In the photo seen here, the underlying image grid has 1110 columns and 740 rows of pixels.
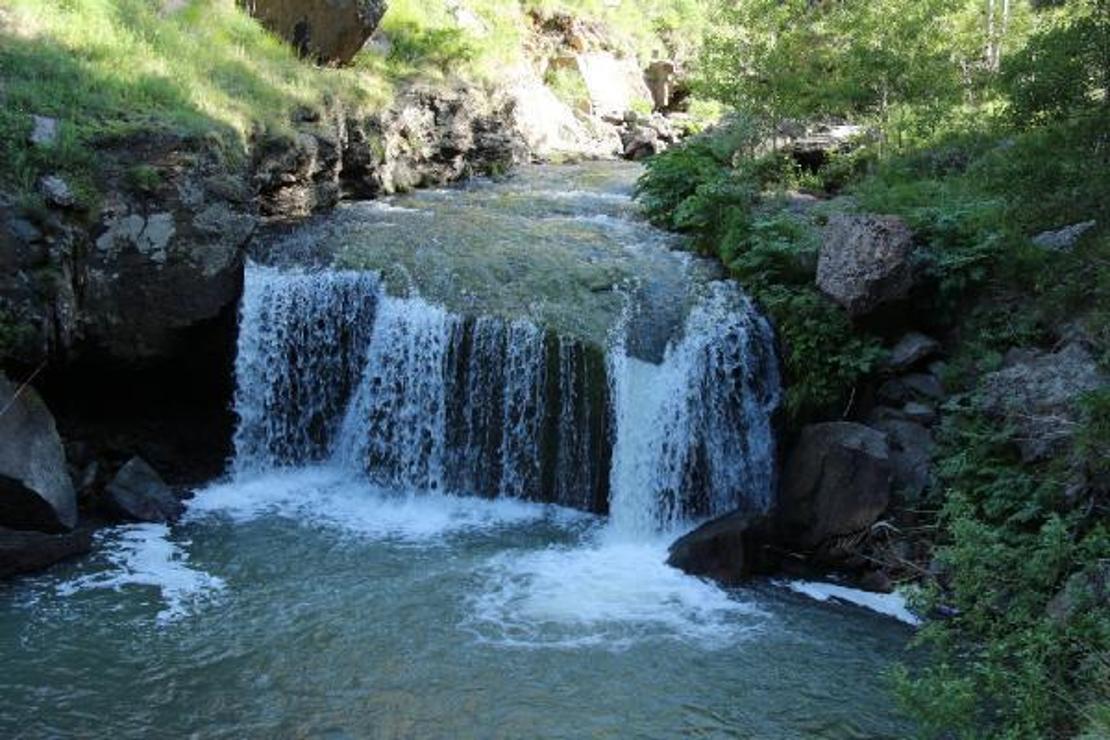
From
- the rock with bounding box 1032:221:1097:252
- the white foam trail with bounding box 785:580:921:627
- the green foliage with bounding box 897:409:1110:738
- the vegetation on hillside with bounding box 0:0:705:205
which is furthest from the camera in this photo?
the vegetation on hillside with bounding box 0:0:705:205

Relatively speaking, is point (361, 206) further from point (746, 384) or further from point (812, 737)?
point (812, 737)

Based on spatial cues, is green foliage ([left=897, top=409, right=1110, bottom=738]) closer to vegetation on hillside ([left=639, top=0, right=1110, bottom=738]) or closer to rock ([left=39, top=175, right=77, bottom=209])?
vegetation on hillside ([left=639, top=0, right=1110, bottom=738])

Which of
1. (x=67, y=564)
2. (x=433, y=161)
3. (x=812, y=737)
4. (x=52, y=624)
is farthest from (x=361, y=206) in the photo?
(x=812, y=737)

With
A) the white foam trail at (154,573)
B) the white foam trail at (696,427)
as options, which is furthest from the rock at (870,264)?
the white foam trail at (154,573)

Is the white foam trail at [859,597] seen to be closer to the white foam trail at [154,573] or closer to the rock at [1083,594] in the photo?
the rock at [1083,594]

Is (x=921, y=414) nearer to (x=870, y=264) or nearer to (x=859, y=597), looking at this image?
(x=870, y=264)

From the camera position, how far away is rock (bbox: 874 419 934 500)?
10.9 m

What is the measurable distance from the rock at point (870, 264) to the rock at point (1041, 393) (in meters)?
1.73

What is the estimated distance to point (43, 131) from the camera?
12.3 meters

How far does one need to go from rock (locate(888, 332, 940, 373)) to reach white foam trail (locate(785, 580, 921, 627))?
291cm

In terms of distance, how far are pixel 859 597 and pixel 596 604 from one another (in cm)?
284

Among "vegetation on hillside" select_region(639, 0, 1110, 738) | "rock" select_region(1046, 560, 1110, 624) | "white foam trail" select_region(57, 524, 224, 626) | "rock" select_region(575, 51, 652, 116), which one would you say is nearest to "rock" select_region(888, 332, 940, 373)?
"vegetation on hillside" select_region(639, 0, 1110, 738)

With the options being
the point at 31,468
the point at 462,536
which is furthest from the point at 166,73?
the point at 462,536

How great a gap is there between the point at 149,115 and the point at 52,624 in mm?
7521
